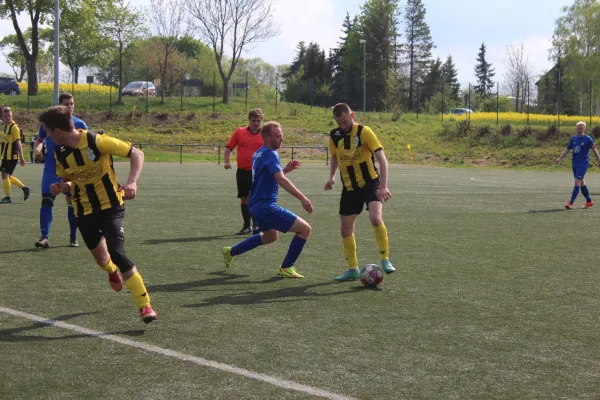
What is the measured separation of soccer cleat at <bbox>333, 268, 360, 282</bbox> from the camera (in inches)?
330

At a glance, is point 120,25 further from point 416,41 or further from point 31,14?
point 416,41

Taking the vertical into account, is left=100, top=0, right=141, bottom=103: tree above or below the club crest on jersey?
above

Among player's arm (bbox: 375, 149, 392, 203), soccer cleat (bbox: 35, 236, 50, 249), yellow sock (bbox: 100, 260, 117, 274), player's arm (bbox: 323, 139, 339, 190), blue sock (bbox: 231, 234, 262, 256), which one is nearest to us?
yellow sock (bbox: 100, 260, 117, 274)

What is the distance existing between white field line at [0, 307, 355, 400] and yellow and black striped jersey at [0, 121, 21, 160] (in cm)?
1056

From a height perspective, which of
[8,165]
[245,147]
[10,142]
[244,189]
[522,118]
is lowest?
[244,189]

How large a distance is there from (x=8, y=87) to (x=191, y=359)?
203ft

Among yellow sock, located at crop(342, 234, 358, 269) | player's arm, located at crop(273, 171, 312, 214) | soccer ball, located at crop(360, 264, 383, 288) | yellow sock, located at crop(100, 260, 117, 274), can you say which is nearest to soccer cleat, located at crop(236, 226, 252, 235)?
yellow sock, located at crop(342, 234, 358, 269)

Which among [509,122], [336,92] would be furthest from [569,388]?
[336,92]

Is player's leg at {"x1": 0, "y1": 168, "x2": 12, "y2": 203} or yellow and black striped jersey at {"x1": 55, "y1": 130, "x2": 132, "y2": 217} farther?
player's leg at {"x1": 0, "y1": 168, "x2": 12, "y2": 203}

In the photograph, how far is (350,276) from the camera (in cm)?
843

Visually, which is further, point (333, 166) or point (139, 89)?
point (139, 89)

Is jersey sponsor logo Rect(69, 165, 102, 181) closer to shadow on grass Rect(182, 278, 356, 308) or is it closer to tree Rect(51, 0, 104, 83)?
shadow on grass Rect(182, 278, 356, 308)

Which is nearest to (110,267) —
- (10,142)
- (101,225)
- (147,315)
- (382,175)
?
(101,225)

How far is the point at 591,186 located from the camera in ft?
85.6
